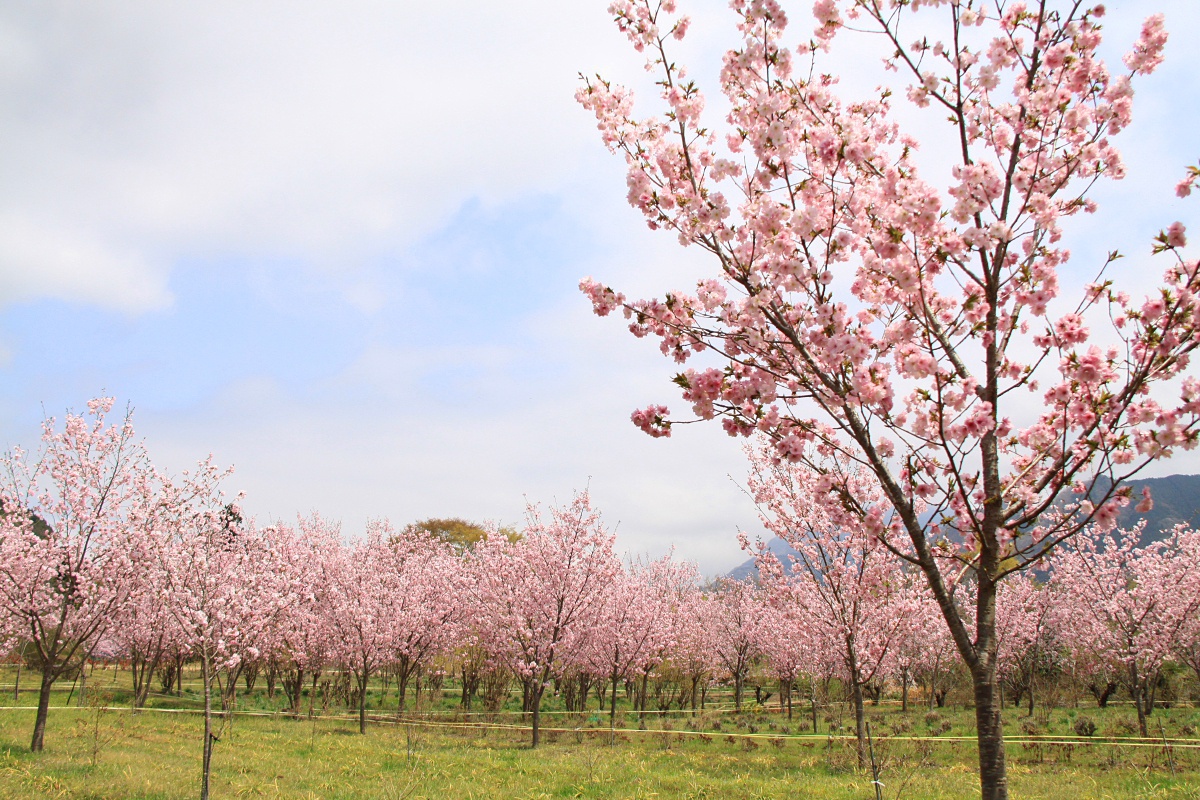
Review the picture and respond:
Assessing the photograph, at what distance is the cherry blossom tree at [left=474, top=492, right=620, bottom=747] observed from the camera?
57.4ft

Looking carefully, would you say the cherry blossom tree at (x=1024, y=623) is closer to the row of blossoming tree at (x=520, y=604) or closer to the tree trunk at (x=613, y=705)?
the row of blossoming tree at (x=520, y=604)

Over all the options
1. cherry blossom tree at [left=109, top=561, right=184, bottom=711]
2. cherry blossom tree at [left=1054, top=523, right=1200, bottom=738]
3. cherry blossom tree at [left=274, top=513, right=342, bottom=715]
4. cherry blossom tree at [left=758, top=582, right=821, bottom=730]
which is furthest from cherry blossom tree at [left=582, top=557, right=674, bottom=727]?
cherry blossom tree at [left=1054, top=523, right=1200, bottom=738]

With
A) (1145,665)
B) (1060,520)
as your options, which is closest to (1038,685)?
(1145,665)

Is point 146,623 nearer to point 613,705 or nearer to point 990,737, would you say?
point 613,705

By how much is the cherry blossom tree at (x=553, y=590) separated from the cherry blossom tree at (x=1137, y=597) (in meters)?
13.2

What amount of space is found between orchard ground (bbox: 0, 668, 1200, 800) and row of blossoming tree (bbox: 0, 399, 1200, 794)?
3.77 feet

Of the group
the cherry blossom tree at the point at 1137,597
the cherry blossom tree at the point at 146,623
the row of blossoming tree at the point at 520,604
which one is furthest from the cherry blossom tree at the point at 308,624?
the cherry blossom tree at the point at 1137,597

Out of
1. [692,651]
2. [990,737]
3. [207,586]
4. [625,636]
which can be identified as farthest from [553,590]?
[990,737]

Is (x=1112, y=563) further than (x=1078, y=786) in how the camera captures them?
Yes

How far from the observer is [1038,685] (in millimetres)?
28953

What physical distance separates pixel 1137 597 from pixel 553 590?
1612 centimetres

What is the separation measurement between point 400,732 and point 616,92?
18559mm

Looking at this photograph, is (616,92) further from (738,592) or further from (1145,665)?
(738,592)

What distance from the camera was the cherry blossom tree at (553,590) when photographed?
17.5 metres
